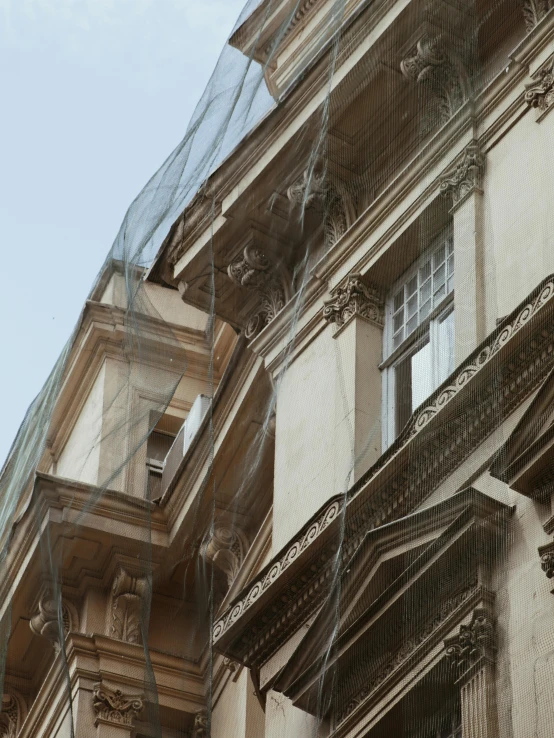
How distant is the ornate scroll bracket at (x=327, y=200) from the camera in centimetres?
1894

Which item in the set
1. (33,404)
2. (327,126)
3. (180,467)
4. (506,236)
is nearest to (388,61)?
(327,126)

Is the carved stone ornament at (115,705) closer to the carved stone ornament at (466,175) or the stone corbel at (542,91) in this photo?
the carved stone ornament at (466,175)

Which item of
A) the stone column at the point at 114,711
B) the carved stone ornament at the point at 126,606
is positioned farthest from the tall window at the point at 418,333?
the stone column at the point at 114,711

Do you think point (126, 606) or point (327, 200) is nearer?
point (327, 200)

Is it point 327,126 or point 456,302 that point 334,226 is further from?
point 456,302

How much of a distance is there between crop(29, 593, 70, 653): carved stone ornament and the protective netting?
65 millimetres

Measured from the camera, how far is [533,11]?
17016 millimetres

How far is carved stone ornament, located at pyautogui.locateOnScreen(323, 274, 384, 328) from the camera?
18.3 metres

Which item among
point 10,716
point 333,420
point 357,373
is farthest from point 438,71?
point 10,716

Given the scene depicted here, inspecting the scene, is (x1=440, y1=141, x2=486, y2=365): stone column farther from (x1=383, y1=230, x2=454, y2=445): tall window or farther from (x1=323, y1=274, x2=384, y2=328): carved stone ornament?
(x1=323, y1=274, x2=384, y2=328): carved stone ornament

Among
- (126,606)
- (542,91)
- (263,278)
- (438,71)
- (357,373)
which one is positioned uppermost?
(438,71)

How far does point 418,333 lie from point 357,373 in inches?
25.0

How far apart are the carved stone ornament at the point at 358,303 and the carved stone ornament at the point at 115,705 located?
561 cm

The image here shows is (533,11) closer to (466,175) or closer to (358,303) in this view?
(466,175)
